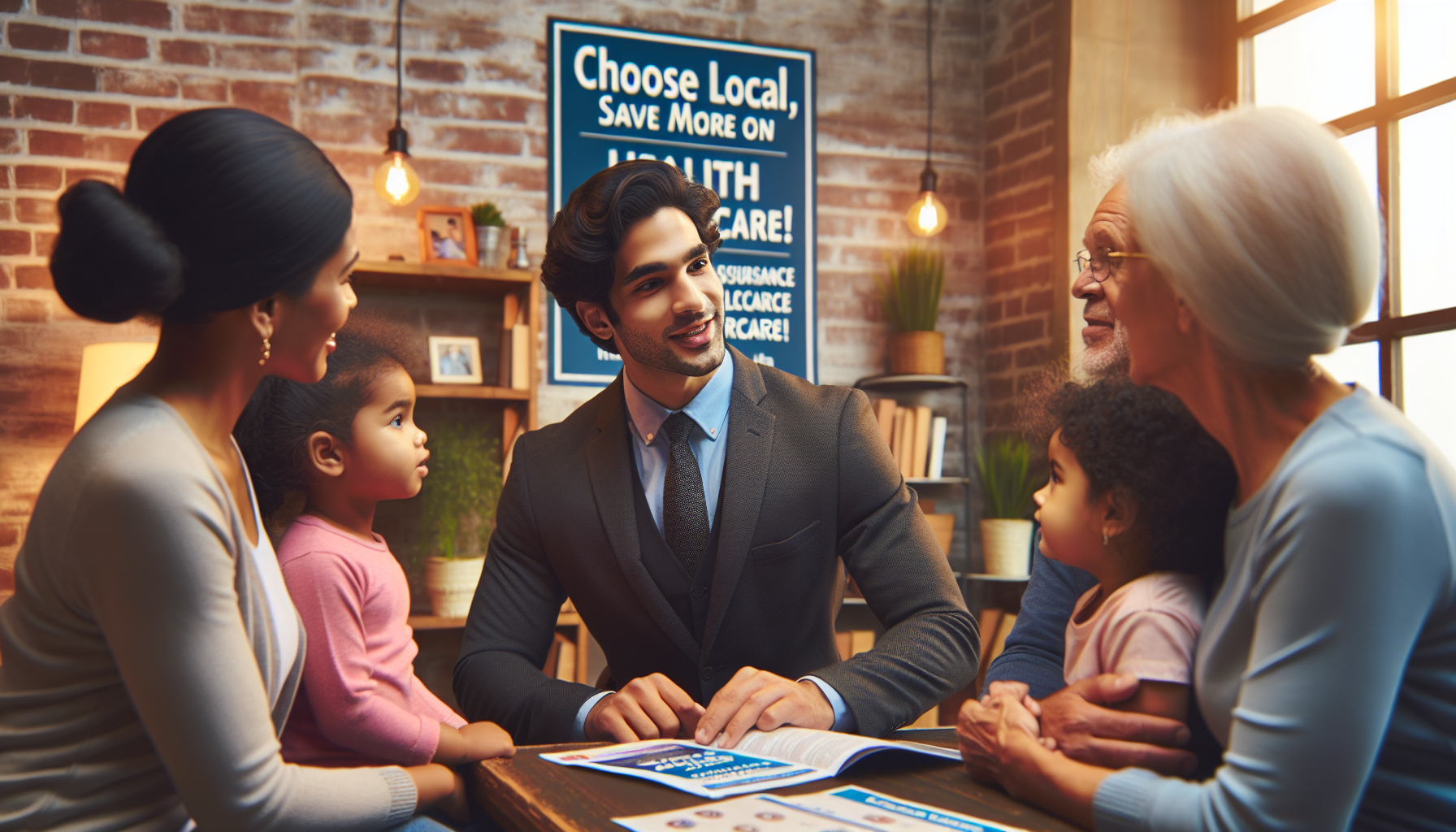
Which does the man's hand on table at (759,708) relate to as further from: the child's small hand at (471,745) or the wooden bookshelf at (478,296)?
the wooden bookshelf at (478,296)

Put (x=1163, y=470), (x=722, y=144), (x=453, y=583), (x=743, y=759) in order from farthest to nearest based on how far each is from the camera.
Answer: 1. (x=722, y=144)
2. (x=453, y=583)
3. (x=743, y=759)
4. (x=1163, y=470)

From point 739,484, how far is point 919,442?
238cm

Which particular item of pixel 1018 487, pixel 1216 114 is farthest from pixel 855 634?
pixel 1216 114

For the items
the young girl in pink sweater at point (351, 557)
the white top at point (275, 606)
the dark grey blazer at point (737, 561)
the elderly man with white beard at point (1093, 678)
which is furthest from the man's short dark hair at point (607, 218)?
the white top at point (275, 606)

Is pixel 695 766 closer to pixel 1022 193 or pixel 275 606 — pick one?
pixel 275 606

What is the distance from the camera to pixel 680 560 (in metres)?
1.77

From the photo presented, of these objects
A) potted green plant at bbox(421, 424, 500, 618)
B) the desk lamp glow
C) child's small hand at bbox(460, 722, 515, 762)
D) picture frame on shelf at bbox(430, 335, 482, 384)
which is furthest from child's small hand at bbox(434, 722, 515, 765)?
picture frame on shelf at bbox(430, 335, 482, 384)

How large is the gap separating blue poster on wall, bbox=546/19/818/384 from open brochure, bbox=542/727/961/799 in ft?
8.85

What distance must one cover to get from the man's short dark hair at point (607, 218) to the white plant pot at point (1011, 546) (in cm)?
225

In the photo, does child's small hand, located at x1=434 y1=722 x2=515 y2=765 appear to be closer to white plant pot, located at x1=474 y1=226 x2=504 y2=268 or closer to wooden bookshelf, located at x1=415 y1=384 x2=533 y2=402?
wooden bookshelf, located at x1=415 y1=384 x2=533 y2=402

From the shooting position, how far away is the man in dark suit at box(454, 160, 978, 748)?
172 centimetres

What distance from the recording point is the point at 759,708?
134cm

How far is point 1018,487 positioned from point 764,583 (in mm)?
2299

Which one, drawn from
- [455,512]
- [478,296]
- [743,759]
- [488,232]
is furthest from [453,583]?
[743,759]
